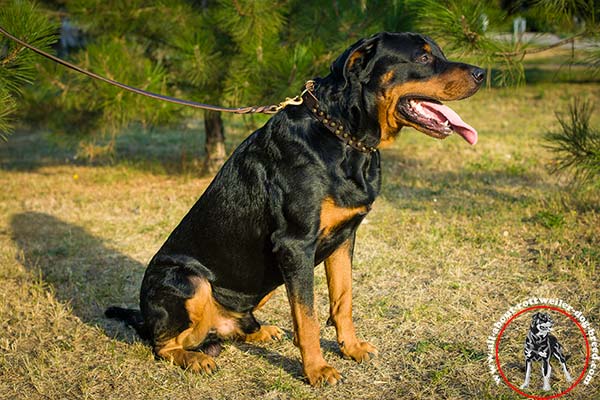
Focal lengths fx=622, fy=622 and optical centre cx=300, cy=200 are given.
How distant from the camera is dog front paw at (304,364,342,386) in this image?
10.4 ft

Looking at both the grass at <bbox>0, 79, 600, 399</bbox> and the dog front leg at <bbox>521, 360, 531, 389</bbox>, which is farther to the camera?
the grass at <bbox>0, 79, 600, 399</bbox>

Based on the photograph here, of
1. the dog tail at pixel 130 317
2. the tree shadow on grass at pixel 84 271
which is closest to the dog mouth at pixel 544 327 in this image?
the tree shadow on grass at pixel 84 271

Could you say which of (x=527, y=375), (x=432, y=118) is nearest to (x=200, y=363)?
(x=527, y=375)

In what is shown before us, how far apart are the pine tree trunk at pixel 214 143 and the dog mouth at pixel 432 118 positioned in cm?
510

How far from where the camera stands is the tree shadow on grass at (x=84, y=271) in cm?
405

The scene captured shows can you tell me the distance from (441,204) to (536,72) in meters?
12.2

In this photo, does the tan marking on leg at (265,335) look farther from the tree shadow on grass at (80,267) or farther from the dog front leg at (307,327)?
the tree shadow on grass at (80,267)

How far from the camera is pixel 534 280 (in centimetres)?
445

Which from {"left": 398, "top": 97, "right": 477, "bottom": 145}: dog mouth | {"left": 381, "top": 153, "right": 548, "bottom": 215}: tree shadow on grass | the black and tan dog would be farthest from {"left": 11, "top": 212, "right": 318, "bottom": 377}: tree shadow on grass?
{"left": 381, "top": 153, "right": 548, "bottom": 215}: tree shadow on grass

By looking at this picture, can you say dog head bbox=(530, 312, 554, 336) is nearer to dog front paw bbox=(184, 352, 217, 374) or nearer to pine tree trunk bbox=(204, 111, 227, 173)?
dog front paw bbox=(184, 352, 217, 374)

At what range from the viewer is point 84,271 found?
5125mm

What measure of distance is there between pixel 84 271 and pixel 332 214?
2.85 meters

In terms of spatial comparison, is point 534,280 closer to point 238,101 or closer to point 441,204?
point 441,204

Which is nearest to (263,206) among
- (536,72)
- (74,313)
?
(74,313)
